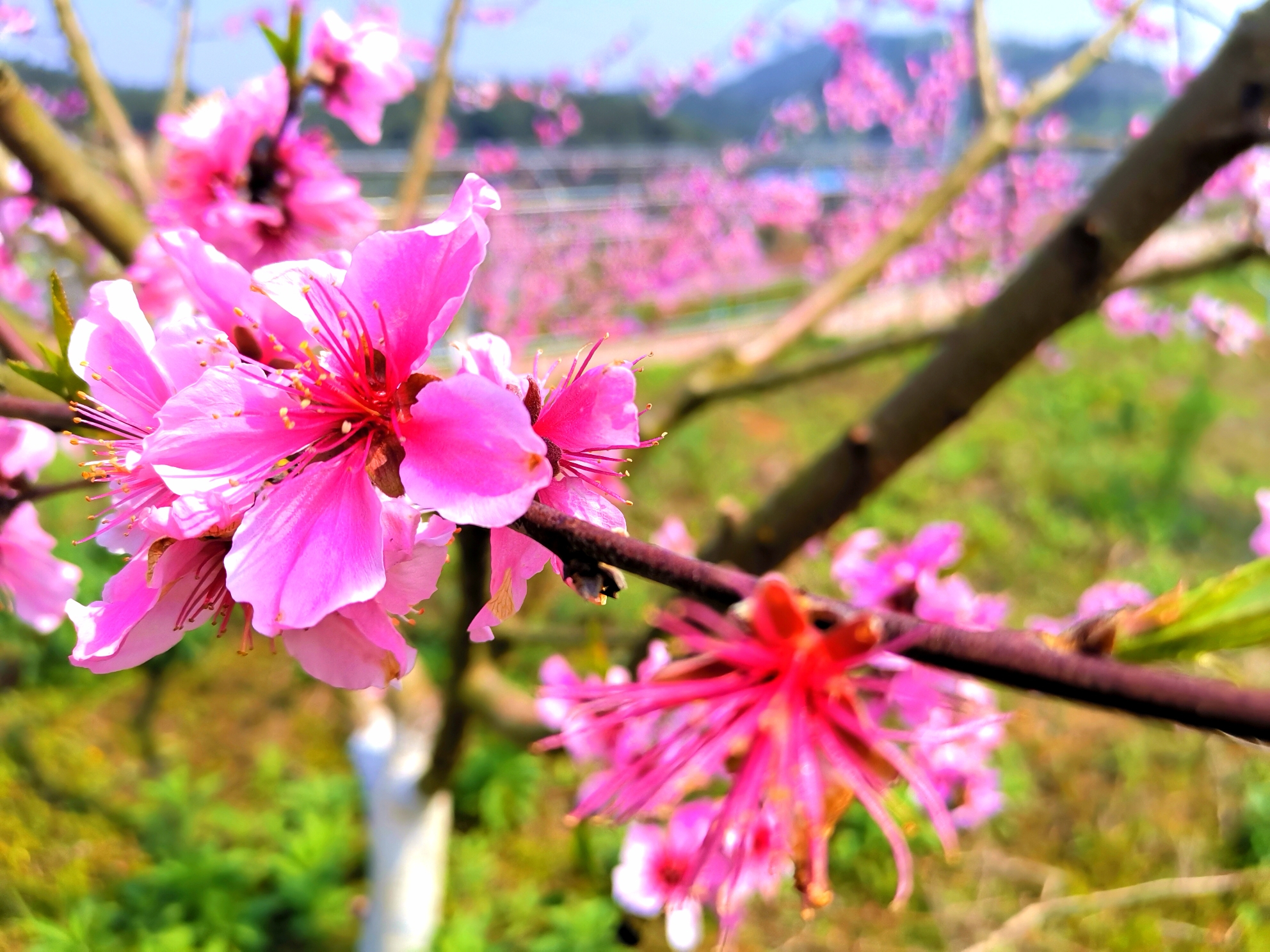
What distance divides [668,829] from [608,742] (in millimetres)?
209

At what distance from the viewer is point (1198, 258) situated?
60.1 inches

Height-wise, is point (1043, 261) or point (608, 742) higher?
point (1043, 261)

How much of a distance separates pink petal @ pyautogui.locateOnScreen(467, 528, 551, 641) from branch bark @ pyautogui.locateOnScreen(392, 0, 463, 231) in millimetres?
1662

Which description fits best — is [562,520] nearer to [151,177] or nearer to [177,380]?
[177,380]

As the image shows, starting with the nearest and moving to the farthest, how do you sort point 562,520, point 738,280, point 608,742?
point 562,520, point 608,742, point 738,280

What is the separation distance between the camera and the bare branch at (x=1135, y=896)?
274 cm

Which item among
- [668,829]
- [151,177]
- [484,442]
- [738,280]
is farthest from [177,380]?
[738,280]

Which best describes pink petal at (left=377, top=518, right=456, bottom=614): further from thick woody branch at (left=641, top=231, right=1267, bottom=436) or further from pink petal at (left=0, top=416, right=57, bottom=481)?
thick woody branch at (left=641, top=231, right=1267, bottom=436)

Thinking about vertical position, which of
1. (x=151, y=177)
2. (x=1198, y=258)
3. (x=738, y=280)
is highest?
(x=738, y=280)

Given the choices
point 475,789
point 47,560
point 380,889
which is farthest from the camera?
point 475,789

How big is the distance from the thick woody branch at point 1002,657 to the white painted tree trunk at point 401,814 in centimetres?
185

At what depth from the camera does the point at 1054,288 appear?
1.03m

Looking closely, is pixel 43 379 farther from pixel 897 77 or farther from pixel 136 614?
pixel 897 77

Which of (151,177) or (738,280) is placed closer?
(151,177)
